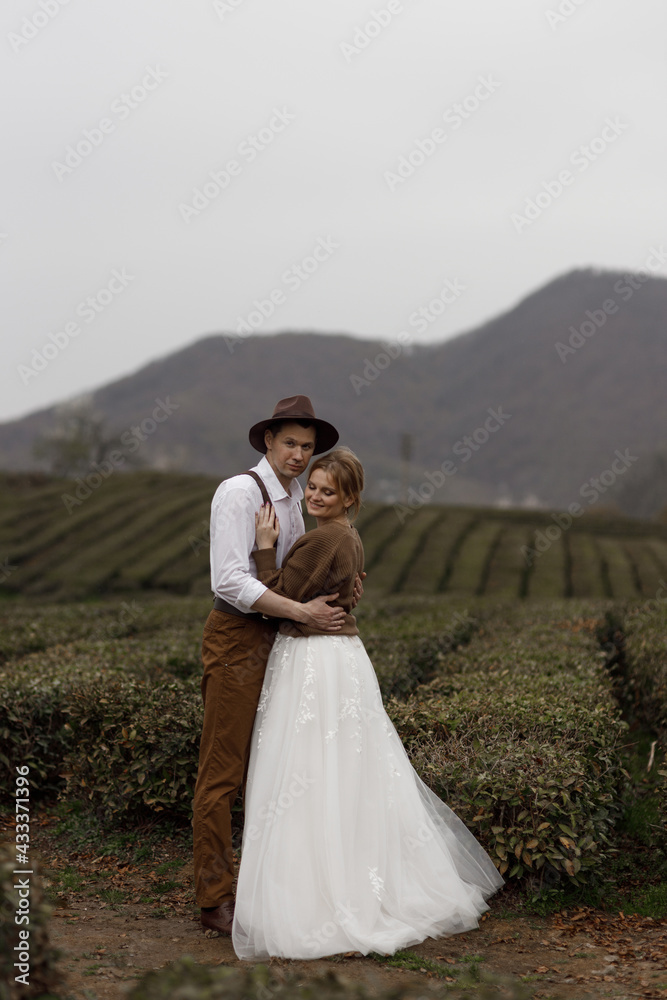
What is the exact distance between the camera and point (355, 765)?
453cm

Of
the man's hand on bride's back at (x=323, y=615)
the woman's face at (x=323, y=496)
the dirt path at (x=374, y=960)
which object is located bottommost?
the dirt path at (x=374, y=960)

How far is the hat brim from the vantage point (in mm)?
4797

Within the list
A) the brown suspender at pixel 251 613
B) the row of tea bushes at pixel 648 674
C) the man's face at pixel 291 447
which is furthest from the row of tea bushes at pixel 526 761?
the man's face at pixel 291 447

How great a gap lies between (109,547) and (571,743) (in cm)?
3585

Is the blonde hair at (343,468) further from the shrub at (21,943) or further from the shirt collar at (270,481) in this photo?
the shrub at (21,943)

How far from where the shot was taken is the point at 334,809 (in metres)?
4.36

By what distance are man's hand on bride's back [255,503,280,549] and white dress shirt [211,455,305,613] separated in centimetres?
4

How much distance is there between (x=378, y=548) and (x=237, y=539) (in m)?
35.4

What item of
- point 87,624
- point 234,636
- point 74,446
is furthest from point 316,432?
point 74,446

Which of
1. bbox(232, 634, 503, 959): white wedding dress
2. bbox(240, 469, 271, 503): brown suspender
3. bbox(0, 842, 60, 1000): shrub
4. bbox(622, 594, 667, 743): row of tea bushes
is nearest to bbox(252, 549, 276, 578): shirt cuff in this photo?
bbox(240, 469, 271, 503): brown suspender

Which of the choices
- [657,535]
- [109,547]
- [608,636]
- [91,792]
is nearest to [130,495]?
[109,547]

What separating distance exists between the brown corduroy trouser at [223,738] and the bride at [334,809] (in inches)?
3.5

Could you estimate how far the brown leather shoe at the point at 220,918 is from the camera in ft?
14.8

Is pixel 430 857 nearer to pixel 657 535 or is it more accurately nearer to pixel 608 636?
pixel 608 636
